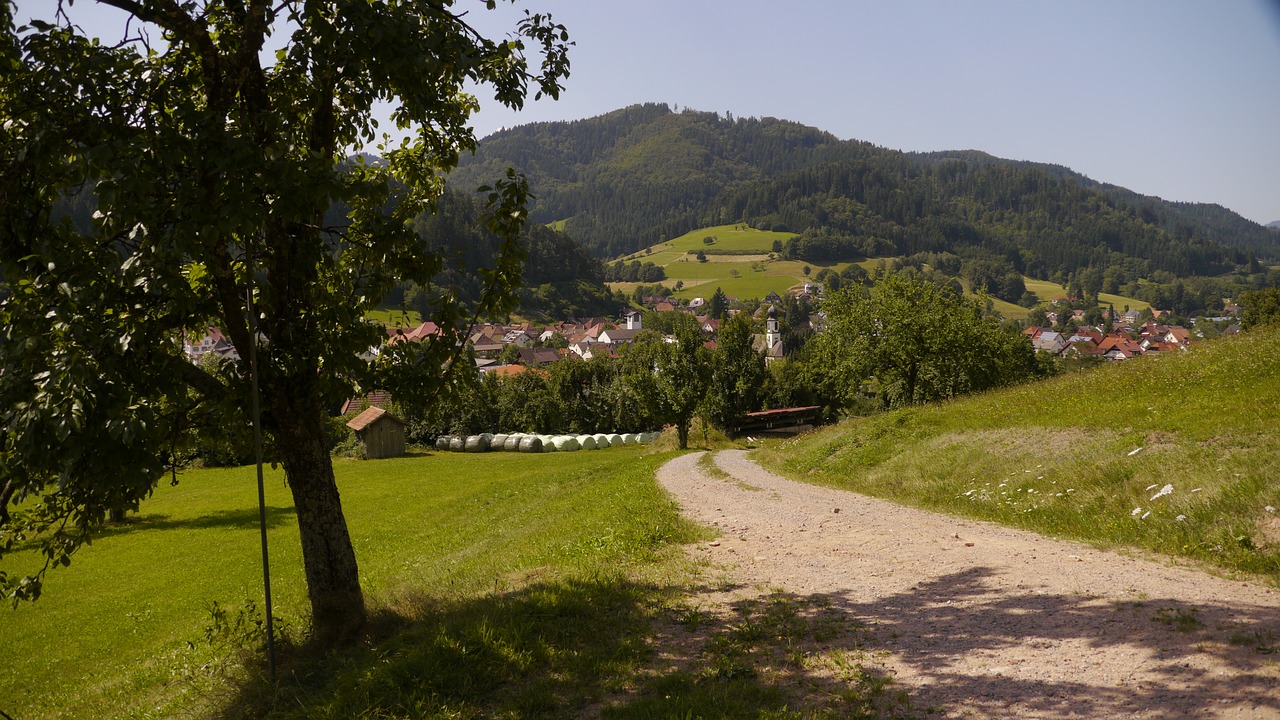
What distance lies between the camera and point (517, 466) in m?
49.6

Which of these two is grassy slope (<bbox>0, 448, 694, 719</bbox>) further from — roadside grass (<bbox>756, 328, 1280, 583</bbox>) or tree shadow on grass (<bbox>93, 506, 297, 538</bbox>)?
roadside grass (<bbox>756, 328, 1280, 583</bbox>)

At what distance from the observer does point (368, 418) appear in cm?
5828

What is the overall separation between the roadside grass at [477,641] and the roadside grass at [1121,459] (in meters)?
5.37

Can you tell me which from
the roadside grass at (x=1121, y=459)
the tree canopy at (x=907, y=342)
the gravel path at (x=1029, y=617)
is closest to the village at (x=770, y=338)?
the tree canopy at (x=907, y=342)

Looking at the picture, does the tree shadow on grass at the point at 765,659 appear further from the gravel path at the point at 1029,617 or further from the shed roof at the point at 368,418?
the shed roof at the point at 368,418

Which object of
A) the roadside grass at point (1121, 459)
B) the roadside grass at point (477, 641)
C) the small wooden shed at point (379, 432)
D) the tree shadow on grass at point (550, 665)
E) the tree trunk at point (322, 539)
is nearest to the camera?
the tree shadow on grass at point (550, 665)

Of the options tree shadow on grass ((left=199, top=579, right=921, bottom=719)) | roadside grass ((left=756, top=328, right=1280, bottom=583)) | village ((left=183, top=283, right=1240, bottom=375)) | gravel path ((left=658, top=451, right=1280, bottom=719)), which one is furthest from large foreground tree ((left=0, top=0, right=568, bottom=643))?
village ((left=183, top=283, right=1240, bottom=375))

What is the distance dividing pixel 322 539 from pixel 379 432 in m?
53.0

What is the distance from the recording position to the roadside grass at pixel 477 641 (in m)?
Answer: 6.88

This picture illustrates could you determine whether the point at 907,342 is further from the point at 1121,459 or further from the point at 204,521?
the point at 204,521

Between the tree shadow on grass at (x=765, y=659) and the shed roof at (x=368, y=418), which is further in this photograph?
the shed roof at (x=368, y=418)

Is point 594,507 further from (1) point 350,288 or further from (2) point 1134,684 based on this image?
(2) point 1134,684

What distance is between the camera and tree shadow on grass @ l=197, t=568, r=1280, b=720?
6.15 meters

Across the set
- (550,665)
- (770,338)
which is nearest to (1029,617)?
(550,665)
